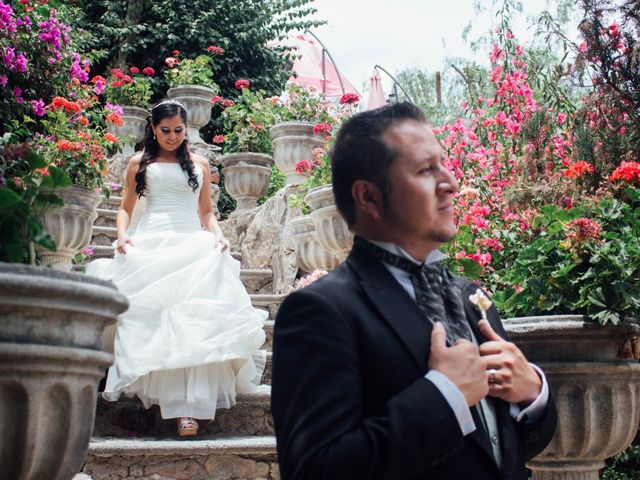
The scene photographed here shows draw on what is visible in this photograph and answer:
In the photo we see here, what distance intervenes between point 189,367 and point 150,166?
1.54 metres

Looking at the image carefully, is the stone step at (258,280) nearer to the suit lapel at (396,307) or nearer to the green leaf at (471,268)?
the green leaf at (471,268)

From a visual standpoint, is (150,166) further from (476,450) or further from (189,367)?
(476,450)

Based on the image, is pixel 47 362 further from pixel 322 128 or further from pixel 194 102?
pixel 194 102

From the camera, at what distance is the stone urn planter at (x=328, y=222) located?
5402 millimetres

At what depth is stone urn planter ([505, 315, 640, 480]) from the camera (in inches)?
115

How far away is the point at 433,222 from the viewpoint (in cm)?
145

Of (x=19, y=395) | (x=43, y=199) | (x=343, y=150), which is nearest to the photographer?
(x=343, y=150)

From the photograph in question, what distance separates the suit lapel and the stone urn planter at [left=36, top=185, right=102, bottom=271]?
4.21 m

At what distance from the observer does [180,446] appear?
387 cm

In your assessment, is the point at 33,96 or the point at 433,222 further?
the point at 33,96

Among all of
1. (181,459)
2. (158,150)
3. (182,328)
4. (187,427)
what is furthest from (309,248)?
(181,459)

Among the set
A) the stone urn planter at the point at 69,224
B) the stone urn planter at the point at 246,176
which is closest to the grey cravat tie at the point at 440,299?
the stone urn planter at the point at 69,224

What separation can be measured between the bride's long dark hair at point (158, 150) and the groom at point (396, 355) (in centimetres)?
366

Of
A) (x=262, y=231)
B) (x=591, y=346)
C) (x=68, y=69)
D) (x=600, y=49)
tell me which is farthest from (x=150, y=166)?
(x=591, y=346)
